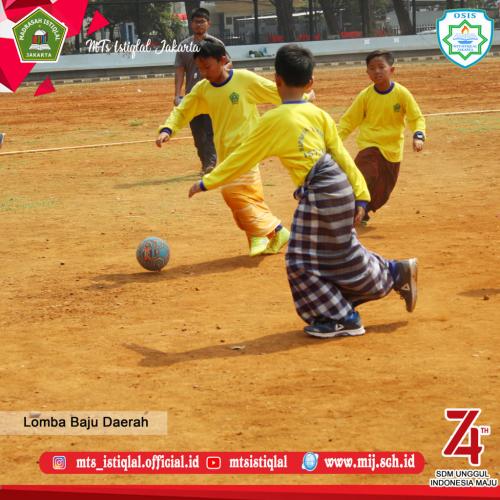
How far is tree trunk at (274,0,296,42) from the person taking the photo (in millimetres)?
40250

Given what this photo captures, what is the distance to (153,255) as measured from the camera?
918cm

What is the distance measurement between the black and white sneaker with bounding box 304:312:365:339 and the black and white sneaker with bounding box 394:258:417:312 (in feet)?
1.41

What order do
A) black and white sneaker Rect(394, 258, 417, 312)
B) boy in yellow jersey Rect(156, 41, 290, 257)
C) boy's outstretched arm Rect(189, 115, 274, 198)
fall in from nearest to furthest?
1. boy's outstretched arm Rect(189, 115, 274, 198)
2. black and white sneaker Rect(394, 258, 417, 312)
3. boy in yellow jersey Rect(156, 41, 290, 257)

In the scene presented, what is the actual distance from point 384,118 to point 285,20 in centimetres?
3033

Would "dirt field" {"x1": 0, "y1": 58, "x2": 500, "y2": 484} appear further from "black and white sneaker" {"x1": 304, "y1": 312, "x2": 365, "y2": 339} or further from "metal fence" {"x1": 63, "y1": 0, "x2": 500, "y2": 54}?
"metal fence" {"x1": 63, "y1": 0, "x2": 500, "y2": 54}

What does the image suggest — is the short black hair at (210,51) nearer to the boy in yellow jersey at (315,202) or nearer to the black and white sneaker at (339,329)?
the boy in yellow jersey at (315,202)

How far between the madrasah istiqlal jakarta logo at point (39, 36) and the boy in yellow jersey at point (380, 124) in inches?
913

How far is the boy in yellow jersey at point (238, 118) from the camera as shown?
965cm

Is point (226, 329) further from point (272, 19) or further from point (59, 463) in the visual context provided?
point (272, 19)

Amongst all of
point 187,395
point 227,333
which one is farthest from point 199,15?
point 187,395

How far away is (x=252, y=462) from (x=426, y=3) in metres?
37.5

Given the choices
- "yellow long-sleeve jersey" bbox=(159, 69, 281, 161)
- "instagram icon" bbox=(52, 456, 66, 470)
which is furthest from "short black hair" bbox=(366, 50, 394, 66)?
"instagram icon" bbox=(52, 456, 66, 470)

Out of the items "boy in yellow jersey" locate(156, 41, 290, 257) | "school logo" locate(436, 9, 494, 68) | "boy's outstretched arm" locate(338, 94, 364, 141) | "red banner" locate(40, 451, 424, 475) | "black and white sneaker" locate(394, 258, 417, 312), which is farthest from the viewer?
"school logo" locate(436, 9, 494, 68)

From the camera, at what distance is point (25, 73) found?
34.8 metres
